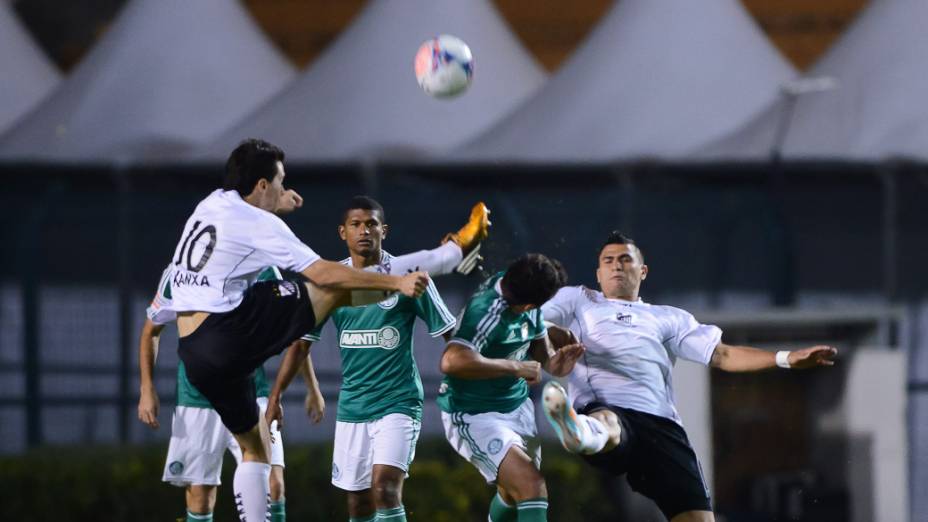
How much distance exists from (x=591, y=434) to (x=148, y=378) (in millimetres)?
2635

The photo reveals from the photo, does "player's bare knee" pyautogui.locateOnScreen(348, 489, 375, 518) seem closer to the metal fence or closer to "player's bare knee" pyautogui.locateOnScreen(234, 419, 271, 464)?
"player's bare knee" pyautogui.locateOnScreen(234, 419, 271, 464)

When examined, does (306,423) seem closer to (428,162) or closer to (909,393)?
(428,162)

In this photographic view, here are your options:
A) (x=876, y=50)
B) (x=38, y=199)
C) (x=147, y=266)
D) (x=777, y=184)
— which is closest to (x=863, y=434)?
(x=777, y=184)

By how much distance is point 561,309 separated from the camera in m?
7.54

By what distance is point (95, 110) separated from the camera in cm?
1456

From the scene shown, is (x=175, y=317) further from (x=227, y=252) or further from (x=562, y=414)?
(x=562, y=414)

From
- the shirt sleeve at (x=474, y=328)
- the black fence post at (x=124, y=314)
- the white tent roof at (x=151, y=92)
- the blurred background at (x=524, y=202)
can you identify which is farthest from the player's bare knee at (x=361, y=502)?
the white tent roof at (x=151, y=92)

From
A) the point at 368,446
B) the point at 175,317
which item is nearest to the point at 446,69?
the point at 175,317

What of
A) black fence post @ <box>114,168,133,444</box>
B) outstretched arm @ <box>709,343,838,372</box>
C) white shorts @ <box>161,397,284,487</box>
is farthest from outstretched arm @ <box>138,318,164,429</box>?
black fence post @ <box>114,168,133,444</box>

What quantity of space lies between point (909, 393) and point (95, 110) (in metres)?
8.15

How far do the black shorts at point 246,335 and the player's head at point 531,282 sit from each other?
3.14ft

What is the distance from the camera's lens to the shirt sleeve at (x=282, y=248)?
6754 millimetres

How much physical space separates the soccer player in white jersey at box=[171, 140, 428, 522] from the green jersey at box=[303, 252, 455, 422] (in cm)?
48

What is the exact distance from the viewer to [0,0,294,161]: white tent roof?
47.3ft
